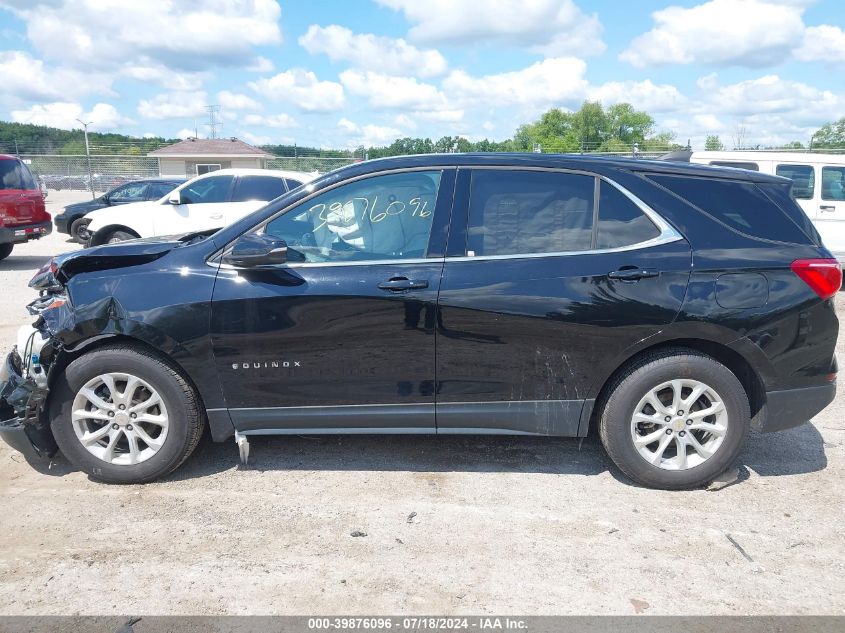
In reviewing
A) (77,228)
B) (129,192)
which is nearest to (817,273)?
(77,228)

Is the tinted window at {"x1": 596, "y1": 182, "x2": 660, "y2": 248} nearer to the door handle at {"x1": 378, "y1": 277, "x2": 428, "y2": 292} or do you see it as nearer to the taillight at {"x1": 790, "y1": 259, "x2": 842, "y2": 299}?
the taillight at {"x1": 790, "y1": 259, "x2": 842, "y2": 299}

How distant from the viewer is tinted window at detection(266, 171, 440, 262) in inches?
145

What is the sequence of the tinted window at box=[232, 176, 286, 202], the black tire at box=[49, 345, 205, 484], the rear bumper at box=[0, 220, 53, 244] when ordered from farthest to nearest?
1. the rear bumper at box=[0, 220, 53, 244]
2. the tinted window at box=[232, 176, 286, 202]
3. the black tire at box=[49, 345, 205, 484]

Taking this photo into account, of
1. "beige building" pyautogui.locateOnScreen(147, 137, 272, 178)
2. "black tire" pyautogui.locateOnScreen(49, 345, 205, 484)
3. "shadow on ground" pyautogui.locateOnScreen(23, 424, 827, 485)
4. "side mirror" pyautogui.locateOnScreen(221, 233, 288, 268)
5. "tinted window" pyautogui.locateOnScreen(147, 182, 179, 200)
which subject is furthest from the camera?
"beige building" pyautogui.locateOnScreen(147, 137, 272, 178)

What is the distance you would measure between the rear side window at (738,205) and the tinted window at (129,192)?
16066 mm

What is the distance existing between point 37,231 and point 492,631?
12757 mm

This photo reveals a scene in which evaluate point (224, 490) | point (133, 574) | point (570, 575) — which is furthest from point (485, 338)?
point (133, 574)

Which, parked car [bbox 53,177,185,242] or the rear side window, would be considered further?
parked car [bbox 53,177,185,242]

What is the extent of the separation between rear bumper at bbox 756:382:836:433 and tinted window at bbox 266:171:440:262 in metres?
2.17

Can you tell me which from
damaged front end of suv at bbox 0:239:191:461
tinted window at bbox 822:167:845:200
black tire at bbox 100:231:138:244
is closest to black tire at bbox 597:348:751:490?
damaged front end of suv at bbox 0:239:191:461

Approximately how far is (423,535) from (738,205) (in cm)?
255

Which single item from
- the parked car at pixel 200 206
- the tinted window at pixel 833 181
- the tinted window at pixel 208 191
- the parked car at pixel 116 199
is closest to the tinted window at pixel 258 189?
the parked car at pixel 200 206

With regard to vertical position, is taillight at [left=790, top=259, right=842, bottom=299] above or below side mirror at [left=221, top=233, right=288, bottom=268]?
below

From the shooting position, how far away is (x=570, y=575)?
117 inches
